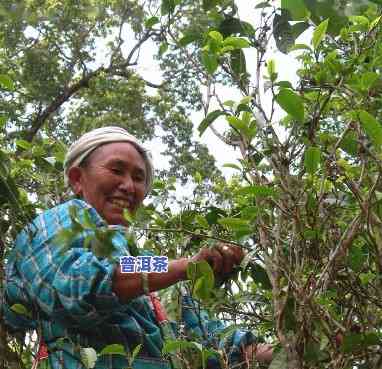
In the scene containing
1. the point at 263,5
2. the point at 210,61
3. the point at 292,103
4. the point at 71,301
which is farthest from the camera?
the point at 263,5

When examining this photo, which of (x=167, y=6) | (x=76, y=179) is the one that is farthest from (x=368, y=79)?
(x=76, y=179)

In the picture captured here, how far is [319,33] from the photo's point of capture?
1411 millimetres

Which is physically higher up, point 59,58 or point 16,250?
point 59,58

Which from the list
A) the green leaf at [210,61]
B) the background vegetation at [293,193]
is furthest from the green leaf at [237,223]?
the green leaf at [210,61]

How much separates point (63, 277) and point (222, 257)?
1.10 ft

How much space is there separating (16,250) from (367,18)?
941 millimetres

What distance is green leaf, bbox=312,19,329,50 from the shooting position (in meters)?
1.40

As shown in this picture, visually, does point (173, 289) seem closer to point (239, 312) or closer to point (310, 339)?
point (239, 312)

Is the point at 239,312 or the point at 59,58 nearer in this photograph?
the point at 239,312

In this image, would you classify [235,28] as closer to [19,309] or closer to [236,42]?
[236,42]

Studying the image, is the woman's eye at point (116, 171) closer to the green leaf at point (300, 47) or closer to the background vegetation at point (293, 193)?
the background vegetation at point (293, 193)

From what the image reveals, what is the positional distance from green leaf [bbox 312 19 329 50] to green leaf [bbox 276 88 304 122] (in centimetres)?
20

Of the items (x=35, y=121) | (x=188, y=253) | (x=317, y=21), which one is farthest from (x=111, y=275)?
(x=35, y=121)

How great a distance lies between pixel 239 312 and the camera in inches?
55.2
